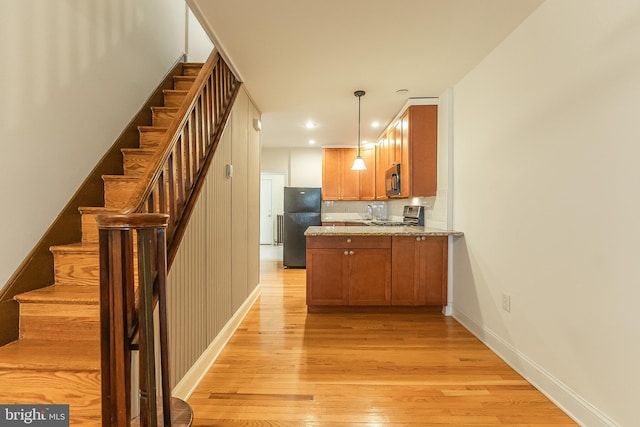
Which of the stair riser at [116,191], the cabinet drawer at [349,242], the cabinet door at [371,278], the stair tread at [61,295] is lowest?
the cabinet door at [371,278]

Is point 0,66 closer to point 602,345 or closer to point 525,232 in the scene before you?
point 525,232

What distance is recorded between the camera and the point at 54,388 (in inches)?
47.1

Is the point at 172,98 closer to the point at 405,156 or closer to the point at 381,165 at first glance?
the point at 405,156

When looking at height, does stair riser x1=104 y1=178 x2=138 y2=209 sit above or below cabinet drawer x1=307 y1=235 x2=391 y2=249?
above

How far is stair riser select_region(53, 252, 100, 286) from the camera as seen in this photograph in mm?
1652

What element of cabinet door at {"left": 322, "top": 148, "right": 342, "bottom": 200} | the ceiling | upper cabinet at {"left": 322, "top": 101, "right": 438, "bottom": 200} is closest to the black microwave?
upper cabinet at {"left": 322, "top": 101, "right": 438, "bottom": 200}

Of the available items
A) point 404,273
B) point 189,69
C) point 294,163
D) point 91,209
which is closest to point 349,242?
point 404,273

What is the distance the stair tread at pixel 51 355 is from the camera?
1.20 metres

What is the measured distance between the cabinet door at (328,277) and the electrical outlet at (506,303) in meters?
1.44

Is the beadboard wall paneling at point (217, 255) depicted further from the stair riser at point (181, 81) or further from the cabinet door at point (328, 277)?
the cabinet door at point (328, 277)

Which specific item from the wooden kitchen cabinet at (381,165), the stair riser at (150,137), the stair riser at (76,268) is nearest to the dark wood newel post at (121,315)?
the stair riser at (76,268)

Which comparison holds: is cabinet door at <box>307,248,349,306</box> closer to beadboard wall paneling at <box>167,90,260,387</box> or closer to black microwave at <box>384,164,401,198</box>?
beadboard wall paneling at <box>167,90,260,387</box>

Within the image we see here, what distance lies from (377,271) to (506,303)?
48.4 inches

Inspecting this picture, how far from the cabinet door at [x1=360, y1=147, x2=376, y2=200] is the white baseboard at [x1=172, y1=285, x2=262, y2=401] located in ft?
11.1
